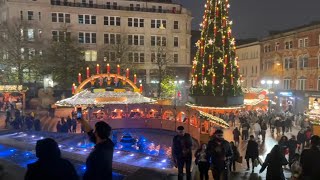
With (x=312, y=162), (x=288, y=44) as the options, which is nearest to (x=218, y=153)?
(x=312, y=162)

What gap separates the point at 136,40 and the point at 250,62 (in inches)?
826

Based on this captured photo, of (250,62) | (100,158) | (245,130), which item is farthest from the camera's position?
(250,62)

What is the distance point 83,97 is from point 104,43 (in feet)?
94.4

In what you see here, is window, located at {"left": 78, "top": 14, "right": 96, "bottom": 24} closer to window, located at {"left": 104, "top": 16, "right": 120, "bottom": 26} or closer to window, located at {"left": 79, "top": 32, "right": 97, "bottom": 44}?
window, located at {"left": 79, "top": 32, "right": 97, "bottom": 44}

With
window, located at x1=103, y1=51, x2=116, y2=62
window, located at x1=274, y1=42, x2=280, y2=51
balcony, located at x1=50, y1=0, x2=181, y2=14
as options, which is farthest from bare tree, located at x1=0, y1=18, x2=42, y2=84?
window, located at x1=274, y1=42, x2=280, y2=51

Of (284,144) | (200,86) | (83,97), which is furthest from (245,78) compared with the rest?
(284,144)

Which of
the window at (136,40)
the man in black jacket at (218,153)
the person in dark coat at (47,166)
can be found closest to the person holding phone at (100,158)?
the person in dark coat at (47,166)

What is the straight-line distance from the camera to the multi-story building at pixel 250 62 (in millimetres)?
54500

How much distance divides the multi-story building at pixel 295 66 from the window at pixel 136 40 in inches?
810

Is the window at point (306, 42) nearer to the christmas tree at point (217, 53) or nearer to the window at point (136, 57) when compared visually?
the christmas tree at point (217, 53)

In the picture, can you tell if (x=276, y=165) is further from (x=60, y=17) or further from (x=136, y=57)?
(x=60, y=17)

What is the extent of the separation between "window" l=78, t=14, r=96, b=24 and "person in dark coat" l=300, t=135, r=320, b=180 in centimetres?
4795

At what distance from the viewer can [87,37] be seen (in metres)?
51.4

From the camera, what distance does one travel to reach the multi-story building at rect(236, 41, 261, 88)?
5450 centimetres
